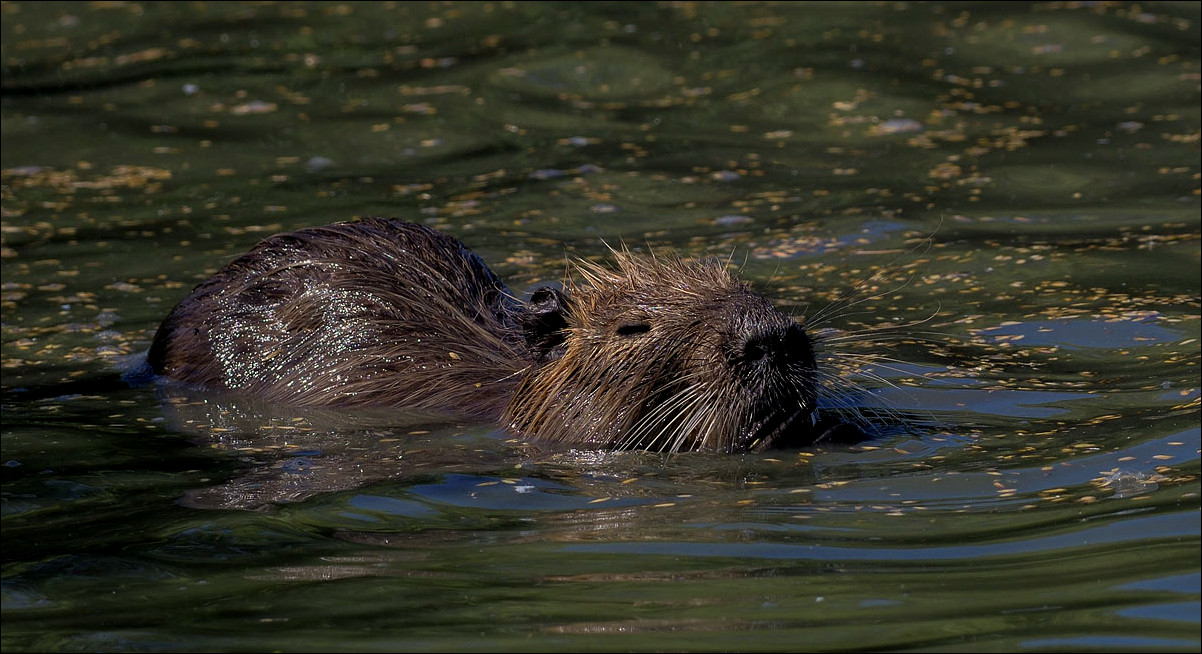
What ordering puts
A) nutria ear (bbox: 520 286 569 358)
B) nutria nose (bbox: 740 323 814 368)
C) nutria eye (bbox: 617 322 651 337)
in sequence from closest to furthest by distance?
1. nutria nose (bbox: 740 323 814 368)
2. nutria eye (bbox: 617 322 651 337)
3. nutria ear (bbox: 520 286 569 358)

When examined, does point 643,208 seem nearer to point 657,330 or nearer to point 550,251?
point 550,251

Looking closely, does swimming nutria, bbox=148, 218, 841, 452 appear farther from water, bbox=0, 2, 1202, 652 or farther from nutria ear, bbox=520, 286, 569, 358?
water, bbox=0, 2, 1202, 652

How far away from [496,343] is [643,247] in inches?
103

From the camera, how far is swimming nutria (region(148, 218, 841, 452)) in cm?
593

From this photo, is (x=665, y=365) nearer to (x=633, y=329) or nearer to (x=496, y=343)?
(x=633, y=329)

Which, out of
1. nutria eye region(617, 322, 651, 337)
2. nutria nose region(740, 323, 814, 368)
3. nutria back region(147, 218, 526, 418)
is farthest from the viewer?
nutria back region(147, 218, 526, 418)

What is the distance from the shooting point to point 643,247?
9.48 meters

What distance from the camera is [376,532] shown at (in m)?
4.97

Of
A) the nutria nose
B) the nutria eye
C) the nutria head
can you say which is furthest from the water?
the nutria eye

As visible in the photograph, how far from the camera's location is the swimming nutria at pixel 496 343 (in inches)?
234

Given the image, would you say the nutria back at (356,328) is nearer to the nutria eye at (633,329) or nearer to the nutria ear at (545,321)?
the nutria ear at (545,321)

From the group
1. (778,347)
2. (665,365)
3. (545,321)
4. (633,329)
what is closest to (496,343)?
(545,321)

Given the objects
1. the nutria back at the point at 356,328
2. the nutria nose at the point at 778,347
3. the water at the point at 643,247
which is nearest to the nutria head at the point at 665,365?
the nutria nose at the point at 778,347

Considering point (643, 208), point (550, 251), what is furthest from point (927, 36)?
point (550, 251)
